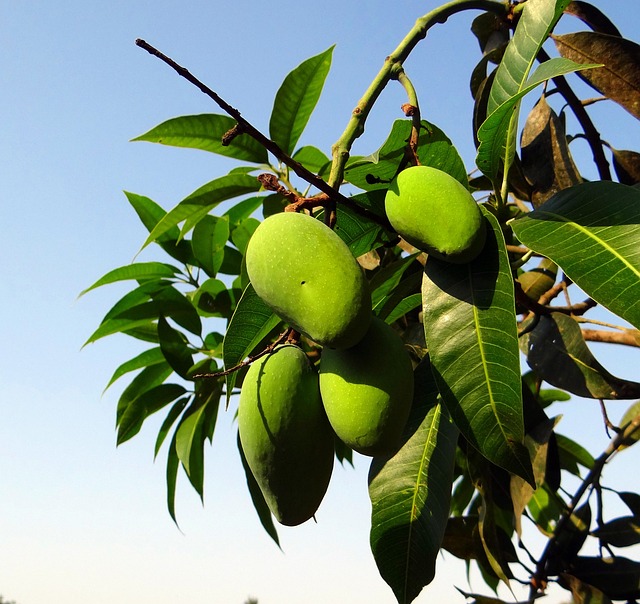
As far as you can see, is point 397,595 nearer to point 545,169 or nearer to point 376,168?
point 376,168

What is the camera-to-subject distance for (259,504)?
179 centimetres

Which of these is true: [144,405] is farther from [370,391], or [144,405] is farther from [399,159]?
A: [370,391]

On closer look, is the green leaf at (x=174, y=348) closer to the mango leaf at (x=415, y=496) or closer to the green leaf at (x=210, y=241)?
the green leaf at (x=210, y=241)

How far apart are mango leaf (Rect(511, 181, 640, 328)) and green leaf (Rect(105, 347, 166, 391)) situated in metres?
1.35

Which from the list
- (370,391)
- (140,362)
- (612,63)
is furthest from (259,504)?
(612,63)

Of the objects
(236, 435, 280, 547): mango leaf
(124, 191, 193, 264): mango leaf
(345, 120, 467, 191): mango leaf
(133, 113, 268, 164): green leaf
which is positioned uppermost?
(124, 191, 193, 264): mango leaf

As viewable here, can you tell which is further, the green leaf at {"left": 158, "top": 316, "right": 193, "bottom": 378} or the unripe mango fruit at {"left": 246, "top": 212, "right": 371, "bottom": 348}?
the green leaf at {"left": 158, "top": 316, "right": 193, "bottom": 378}

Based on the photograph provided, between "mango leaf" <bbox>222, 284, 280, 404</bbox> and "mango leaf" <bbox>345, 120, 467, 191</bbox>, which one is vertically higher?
"mango leaf" <bbox>345, 120, 467, 191</bbox>

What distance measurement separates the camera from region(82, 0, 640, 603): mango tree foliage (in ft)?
2.98

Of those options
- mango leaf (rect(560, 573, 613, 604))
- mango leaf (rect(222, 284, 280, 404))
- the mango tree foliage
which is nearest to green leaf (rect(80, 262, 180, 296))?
the mango tree foliage

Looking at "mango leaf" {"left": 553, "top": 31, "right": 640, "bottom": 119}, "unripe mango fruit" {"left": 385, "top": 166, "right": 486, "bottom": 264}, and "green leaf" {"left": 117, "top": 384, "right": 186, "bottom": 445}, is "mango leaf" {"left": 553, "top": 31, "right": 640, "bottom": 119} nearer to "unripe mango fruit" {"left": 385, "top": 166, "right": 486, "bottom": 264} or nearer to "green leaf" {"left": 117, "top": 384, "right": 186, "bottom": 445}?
"unripe mango fruit" {"left": 385, "top": 166, "right": 486, "bottom": 264}

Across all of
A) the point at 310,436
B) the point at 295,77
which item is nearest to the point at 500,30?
the point at 295,77

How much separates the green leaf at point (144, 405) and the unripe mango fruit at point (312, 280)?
132 centimetres

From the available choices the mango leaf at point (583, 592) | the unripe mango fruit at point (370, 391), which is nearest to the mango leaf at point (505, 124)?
the unripe mango fruit at point (370, 391)
